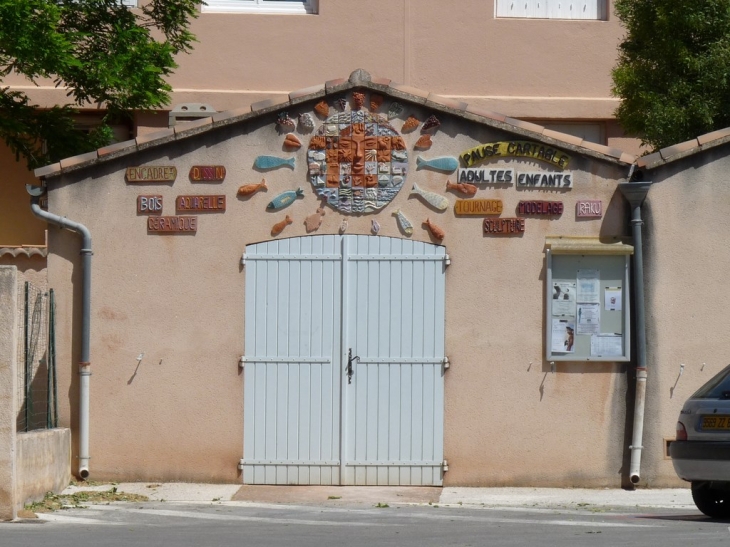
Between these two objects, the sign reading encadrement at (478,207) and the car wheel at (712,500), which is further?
the sign reading encadrement at (478,207)

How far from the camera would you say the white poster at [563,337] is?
39.5 ft

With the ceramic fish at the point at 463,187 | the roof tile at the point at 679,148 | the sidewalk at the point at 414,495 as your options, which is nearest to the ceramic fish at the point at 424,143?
the ceramic fish at the point at 463,187

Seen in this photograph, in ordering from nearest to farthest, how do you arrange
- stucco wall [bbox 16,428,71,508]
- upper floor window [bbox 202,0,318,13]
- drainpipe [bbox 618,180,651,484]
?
1. stucco wall [bbox 16,428,71,508]
2. drainpipe [bbox 618,180,651,484]
3. upper floor window [bbox 202,0,318,13]

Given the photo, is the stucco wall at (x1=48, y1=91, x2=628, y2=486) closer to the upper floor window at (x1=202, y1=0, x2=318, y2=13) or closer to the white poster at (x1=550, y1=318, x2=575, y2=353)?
the white poster at (x1=550, y1=318, x2=575, y2=353)

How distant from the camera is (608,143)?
1742 centimetres

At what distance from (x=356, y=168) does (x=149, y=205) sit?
205cm


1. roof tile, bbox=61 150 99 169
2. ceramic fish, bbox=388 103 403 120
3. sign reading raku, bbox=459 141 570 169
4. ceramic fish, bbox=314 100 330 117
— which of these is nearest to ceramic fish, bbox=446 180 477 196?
sign reading raku, bbox=459 141 570 169

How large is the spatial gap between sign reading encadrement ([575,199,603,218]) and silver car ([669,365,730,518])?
2.52 m

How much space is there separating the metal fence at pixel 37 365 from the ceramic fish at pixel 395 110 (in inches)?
146

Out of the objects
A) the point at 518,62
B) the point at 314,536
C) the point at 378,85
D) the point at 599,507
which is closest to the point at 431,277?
the point at 378,85

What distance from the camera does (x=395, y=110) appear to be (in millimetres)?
12109

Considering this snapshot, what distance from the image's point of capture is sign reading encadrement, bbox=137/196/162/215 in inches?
475

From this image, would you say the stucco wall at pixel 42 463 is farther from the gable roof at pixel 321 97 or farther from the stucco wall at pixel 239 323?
the gable roof at pixel 321 97

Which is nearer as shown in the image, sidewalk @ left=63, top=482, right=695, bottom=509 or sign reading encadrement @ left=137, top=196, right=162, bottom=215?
sidewalk @ left=63, top=482, right=695, bottom=509
